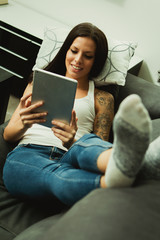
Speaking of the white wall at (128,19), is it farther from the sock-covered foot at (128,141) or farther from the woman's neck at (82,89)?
the sock-covered foot at (128,141)

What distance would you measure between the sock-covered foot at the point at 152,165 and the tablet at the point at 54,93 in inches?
15.0

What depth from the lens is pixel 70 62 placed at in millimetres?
1405

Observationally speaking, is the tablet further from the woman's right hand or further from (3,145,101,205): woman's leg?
(3,145,101,205): woman's leg

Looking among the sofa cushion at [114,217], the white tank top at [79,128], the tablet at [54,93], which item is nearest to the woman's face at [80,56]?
the white tank top at [79,128]

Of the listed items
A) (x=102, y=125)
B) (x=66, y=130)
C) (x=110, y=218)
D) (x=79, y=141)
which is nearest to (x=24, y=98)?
(x=66, y=130)

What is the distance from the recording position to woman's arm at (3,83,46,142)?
111 centimetres

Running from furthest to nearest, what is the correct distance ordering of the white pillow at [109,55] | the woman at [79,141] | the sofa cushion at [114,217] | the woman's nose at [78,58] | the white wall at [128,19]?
the white wall at [128,19], the white pillow at [109,55], the woman's nose at [78,58], the woman at [79,141], the sofa cushion at [114,217]

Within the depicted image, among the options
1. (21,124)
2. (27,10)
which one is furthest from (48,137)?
(27,10)

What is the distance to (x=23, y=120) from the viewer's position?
3.68 ft

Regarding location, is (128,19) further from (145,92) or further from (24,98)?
(24,98)

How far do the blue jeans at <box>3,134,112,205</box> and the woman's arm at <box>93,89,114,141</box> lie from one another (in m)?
0.28

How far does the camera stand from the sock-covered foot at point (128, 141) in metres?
0.66

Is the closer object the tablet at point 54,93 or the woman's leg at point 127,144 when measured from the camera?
the woman's leg at point 127,144

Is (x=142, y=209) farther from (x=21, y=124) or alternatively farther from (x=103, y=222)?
(x=21, y=124)
